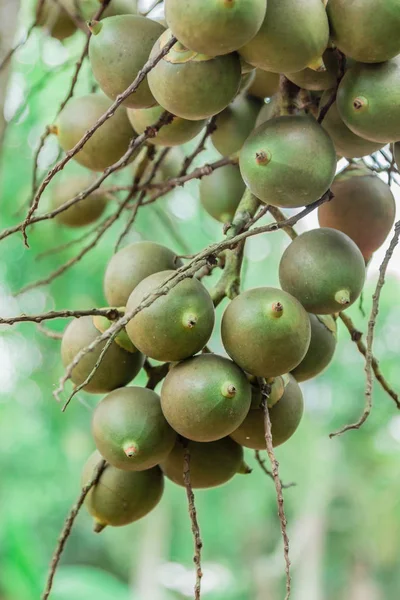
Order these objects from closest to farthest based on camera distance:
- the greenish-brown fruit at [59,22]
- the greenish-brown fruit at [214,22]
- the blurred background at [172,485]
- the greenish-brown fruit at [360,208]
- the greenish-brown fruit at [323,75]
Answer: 1. the greenish-brown fruit at [214,22]
2. the greenish-brown fruit at [323,75]
3. the greenish-brown fruit at [360,208]
4. the greenish-brown fruit at [59,22]
5. the blurred background at [172,485]

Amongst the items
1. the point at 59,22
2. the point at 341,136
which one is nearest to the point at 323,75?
the point at 341,136

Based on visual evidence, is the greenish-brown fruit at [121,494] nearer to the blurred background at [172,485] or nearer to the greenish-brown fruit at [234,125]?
the greenish-brown fruit at [234,125]

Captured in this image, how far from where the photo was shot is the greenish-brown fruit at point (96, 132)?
2.77 ft

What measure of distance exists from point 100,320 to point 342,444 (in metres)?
9.24

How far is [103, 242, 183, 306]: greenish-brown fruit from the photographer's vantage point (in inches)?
30.1

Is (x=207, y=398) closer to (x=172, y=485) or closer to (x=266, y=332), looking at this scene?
(x=266, y=332)

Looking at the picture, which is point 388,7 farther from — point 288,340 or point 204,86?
point 288,340

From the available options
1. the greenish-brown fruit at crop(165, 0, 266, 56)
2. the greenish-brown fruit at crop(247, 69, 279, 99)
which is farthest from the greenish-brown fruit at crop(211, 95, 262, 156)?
the greenish-brown fruit at crop(165, 0, 266, 56)

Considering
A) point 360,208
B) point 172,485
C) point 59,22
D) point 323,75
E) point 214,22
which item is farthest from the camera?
point 172,485

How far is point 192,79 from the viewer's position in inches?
24.9

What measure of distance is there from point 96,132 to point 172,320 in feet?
0.97

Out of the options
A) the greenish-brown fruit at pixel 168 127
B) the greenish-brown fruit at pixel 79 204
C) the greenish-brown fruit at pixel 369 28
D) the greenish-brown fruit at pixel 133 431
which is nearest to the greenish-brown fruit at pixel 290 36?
the greenish-brown fruit at pixel 369 28

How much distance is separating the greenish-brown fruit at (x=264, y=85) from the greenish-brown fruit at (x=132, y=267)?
21cm

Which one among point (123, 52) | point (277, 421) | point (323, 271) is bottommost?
point (277, 421)
